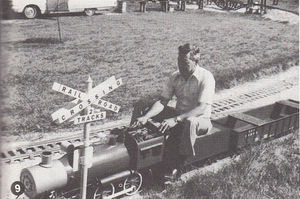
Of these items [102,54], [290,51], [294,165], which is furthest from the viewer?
[290,51]

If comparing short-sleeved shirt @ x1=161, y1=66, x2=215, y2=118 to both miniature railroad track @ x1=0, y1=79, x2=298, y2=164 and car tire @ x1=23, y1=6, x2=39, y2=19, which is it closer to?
miniature railroad track @ x1=0, y1=79, x2=298, y2=164

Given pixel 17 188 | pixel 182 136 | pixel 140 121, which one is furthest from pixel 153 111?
pixel 17 188

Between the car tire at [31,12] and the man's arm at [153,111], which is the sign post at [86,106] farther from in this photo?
the car tire at [31,12]

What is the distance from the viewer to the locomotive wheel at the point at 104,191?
624cm

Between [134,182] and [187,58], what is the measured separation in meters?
2.11

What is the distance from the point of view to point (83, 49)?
16562mm

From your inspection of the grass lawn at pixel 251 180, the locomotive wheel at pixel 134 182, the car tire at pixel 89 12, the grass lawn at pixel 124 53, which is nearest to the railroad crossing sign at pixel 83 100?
the locomotive wheel at pixel 134 182

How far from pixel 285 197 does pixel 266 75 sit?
8.32 m

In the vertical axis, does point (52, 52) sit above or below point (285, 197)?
above

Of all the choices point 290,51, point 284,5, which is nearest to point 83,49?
point 290,51

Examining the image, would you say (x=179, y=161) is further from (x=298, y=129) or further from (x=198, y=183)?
(x=298, y=129)

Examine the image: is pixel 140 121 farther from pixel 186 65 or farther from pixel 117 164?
pixel 186 65

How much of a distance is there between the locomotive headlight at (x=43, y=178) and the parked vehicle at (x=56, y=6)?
13.8 metres

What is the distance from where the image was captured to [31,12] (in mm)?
19375
